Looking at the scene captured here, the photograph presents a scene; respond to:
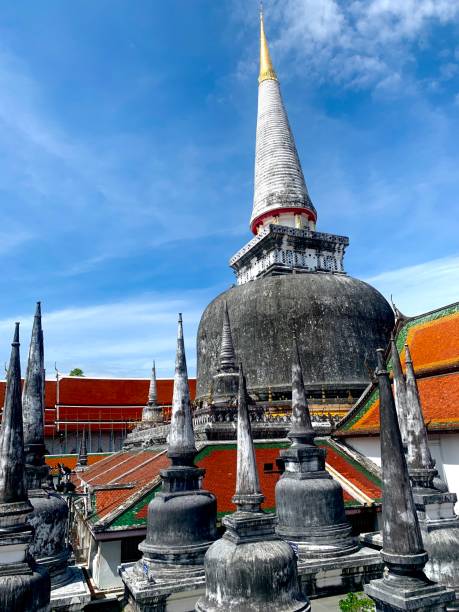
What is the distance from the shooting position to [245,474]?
20.7 feet

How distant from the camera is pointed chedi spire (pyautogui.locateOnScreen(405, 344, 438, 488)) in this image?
6926 mm

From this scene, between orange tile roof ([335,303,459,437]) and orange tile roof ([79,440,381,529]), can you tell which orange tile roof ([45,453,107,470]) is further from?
orange tile roof ([335,303,459,437])

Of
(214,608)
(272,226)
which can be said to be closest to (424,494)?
(214,608)

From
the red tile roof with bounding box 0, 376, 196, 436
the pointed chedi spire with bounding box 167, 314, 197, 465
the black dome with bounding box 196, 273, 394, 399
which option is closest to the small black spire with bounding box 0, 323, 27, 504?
the pointed chedi spire with bounding box 167, 314, 197, 465

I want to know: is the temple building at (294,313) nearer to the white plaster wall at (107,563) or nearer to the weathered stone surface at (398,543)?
the white plaster wall at (107,563)

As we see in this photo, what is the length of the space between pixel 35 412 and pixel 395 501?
17.6 ft

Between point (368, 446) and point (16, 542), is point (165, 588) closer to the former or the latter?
point (16, 542)

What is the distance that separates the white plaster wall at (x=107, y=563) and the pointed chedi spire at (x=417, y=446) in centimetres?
674

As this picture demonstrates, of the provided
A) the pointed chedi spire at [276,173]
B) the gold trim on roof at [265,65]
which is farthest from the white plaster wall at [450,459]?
the gold trim on roof at [265,65]

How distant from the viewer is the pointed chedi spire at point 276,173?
30969 mm

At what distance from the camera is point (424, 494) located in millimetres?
6758

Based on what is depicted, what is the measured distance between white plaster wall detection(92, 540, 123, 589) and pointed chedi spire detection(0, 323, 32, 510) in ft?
19.9

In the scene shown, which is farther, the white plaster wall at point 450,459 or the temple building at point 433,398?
the temple building at point 433,398

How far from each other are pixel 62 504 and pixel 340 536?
4635 mm
